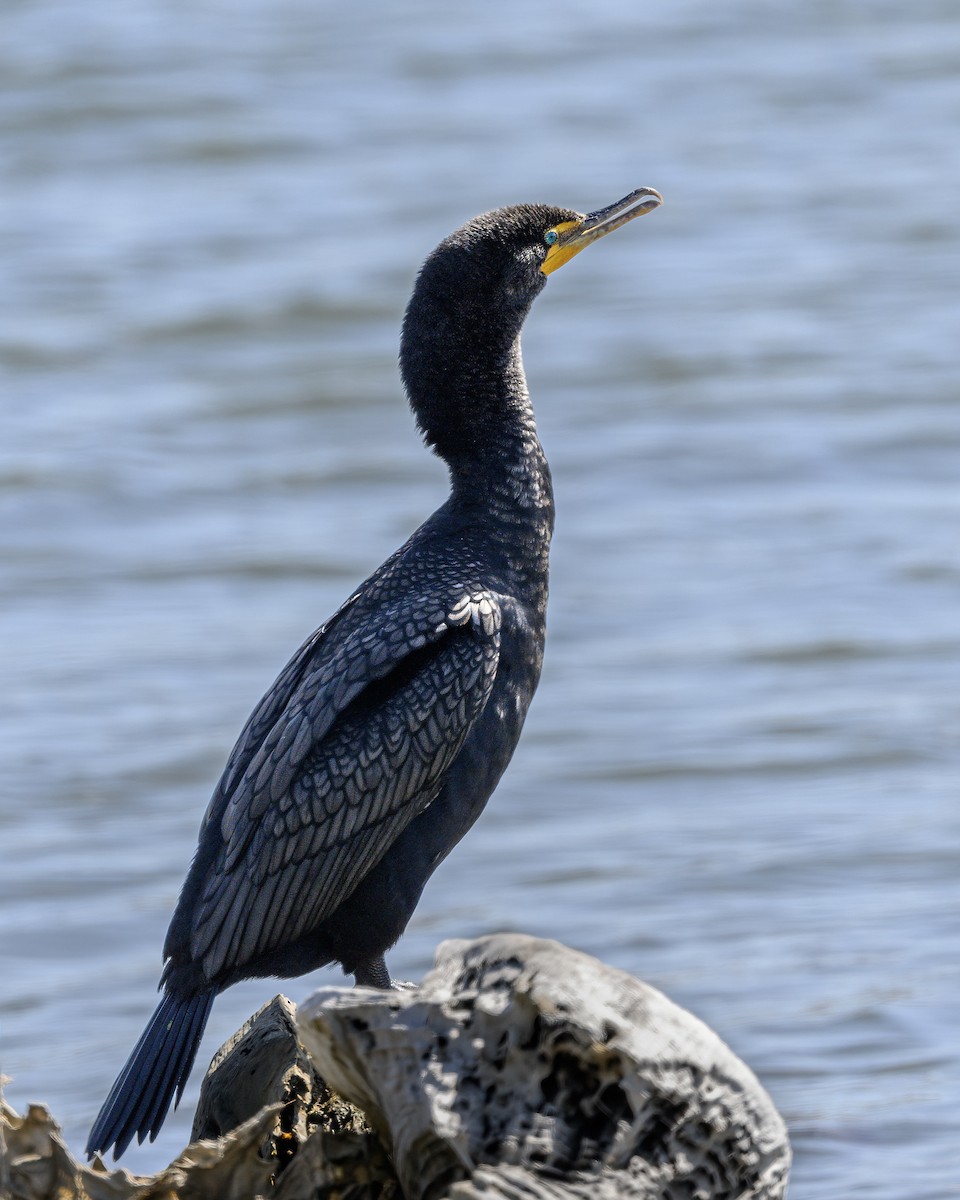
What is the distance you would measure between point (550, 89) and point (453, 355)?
45.6 feet

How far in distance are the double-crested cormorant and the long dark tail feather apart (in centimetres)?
2

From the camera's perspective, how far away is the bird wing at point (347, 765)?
5273 mm

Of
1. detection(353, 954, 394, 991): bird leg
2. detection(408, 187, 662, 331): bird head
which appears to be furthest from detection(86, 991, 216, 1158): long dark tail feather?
detection(408, 187, 662, 331): bird head

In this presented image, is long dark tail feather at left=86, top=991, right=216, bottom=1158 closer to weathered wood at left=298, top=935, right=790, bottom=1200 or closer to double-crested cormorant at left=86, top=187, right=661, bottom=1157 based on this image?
double-crested cormorant at left=86, top=187, right=661, bottom=1157

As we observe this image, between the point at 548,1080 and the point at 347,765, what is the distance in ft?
6.40

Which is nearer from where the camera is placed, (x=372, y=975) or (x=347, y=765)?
(x=347, y=765)

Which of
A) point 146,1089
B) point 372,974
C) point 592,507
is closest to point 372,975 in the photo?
point 372,974

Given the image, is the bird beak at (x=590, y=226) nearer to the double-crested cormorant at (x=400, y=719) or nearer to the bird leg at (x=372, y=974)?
the double-crested cormorant at (x=400, y=719)

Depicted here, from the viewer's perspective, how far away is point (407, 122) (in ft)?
60.0

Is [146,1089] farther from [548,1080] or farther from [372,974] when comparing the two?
[548,1080]

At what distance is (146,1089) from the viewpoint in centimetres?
487

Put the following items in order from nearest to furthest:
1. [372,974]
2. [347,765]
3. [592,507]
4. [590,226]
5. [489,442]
Answer: 1. [347,765]
2. [372,974]
3. [489,442]
4. [590,226]
5. [592,507]

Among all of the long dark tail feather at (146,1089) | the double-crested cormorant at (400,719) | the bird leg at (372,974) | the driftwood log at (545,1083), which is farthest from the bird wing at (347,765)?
the driftwood log at (545,1083)

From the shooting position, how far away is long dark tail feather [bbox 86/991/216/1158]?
4848 mm
